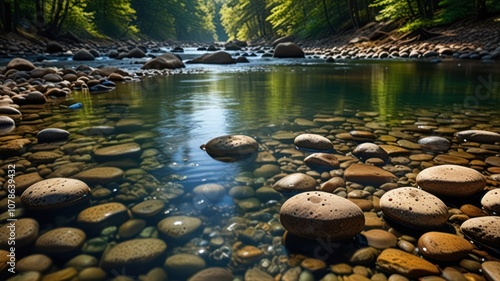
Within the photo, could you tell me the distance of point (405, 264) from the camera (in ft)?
5.11

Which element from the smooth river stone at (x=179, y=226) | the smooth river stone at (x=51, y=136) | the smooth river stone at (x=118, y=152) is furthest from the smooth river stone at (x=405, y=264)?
the smooth river stone at (x=51, y=136)

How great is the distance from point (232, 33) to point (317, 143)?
241 feet

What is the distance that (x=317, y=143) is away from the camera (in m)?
3.24

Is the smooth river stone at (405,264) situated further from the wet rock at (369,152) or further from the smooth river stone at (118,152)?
the smooth river stone at (118,152)

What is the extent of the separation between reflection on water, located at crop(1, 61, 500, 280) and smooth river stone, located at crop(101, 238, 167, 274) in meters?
0.08

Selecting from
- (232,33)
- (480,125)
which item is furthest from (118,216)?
(232,33)

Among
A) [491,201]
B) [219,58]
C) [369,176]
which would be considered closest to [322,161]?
[369,176]

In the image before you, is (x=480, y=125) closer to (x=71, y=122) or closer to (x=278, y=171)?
(x=278, y=171)

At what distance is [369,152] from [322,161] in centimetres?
53

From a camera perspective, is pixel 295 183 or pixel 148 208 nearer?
pixel 148 208

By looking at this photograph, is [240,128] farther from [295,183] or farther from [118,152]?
[295,183]

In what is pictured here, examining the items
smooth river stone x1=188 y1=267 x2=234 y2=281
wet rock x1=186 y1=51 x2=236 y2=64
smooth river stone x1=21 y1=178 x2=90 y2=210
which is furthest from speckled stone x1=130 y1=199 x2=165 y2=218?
wet rock x1=186 y1=51 x2=236 y2=64

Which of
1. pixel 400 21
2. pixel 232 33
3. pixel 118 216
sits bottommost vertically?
pixel 118 216

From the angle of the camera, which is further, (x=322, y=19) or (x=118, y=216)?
(x=322, y=19)
